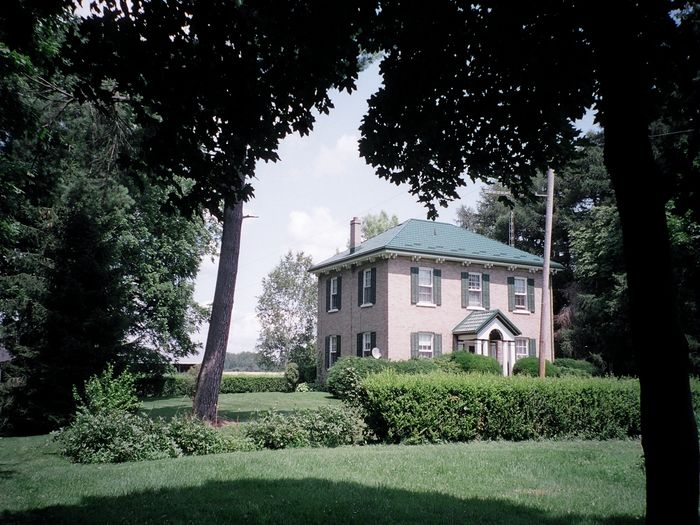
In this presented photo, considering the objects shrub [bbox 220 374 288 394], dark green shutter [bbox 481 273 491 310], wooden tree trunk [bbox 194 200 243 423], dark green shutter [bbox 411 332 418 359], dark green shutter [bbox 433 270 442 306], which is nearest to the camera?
wooden tree trunk [bbox 194 200 243 423]

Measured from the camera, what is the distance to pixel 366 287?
30312mm

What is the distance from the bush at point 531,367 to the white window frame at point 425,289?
5610mm

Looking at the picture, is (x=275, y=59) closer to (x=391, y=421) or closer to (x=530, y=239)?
(x=391, y=421)

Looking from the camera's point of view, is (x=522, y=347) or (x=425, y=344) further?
(x=522, y=347)

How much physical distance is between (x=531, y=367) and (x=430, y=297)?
20.7 ft

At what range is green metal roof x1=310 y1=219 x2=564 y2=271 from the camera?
96.3ft

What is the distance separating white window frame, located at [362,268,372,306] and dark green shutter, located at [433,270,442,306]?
349 centimetres

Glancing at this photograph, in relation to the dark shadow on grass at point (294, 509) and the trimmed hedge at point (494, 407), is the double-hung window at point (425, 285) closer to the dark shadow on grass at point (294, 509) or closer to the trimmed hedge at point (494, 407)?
the trimmed hedge at point (494, 407)

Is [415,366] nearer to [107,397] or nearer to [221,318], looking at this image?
[221,318]

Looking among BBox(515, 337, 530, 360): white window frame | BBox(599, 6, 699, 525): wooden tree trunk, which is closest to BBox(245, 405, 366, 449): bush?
BBox(599, 6, 699, 525): wooden tree trunk

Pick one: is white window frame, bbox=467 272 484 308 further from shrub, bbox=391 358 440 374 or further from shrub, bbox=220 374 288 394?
shrub, bbox=220 374 288 394

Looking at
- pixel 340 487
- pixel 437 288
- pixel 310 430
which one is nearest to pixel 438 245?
pixel 437 288

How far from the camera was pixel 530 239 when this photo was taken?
55.3 m

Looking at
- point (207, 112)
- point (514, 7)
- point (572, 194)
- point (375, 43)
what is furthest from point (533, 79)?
point (572, 194)
